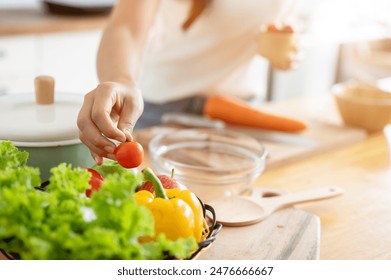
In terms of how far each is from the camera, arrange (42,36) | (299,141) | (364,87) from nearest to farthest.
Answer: (299,141) < (364,87) < (42,36)

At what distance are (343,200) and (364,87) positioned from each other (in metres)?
0.73

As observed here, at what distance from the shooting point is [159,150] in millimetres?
1409

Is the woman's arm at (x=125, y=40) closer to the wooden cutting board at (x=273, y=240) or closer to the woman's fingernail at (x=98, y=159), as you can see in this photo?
the woman's fingernail at (x=98, y=159)

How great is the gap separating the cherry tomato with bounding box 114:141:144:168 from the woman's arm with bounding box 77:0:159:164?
3cm

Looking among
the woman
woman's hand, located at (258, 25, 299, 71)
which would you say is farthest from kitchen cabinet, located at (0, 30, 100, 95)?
woman's hand, located at (258, 25, 299, 71)

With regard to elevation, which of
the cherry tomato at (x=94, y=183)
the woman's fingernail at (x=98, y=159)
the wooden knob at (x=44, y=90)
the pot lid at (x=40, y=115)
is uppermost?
the wooden knob at (x=44, y=90)

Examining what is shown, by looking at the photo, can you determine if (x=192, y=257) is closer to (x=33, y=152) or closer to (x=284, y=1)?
(x=33, y=152)

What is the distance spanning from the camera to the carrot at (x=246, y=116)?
170cm

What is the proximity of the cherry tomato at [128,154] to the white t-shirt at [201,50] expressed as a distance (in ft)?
2.95

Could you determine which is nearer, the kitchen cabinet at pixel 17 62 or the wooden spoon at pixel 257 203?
the wooden spoon at pixel 257 203

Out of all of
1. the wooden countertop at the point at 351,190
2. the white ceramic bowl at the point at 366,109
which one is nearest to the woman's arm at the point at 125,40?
the wooden countertop at the point at 351,190

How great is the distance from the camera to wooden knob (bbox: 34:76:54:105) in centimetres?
109
